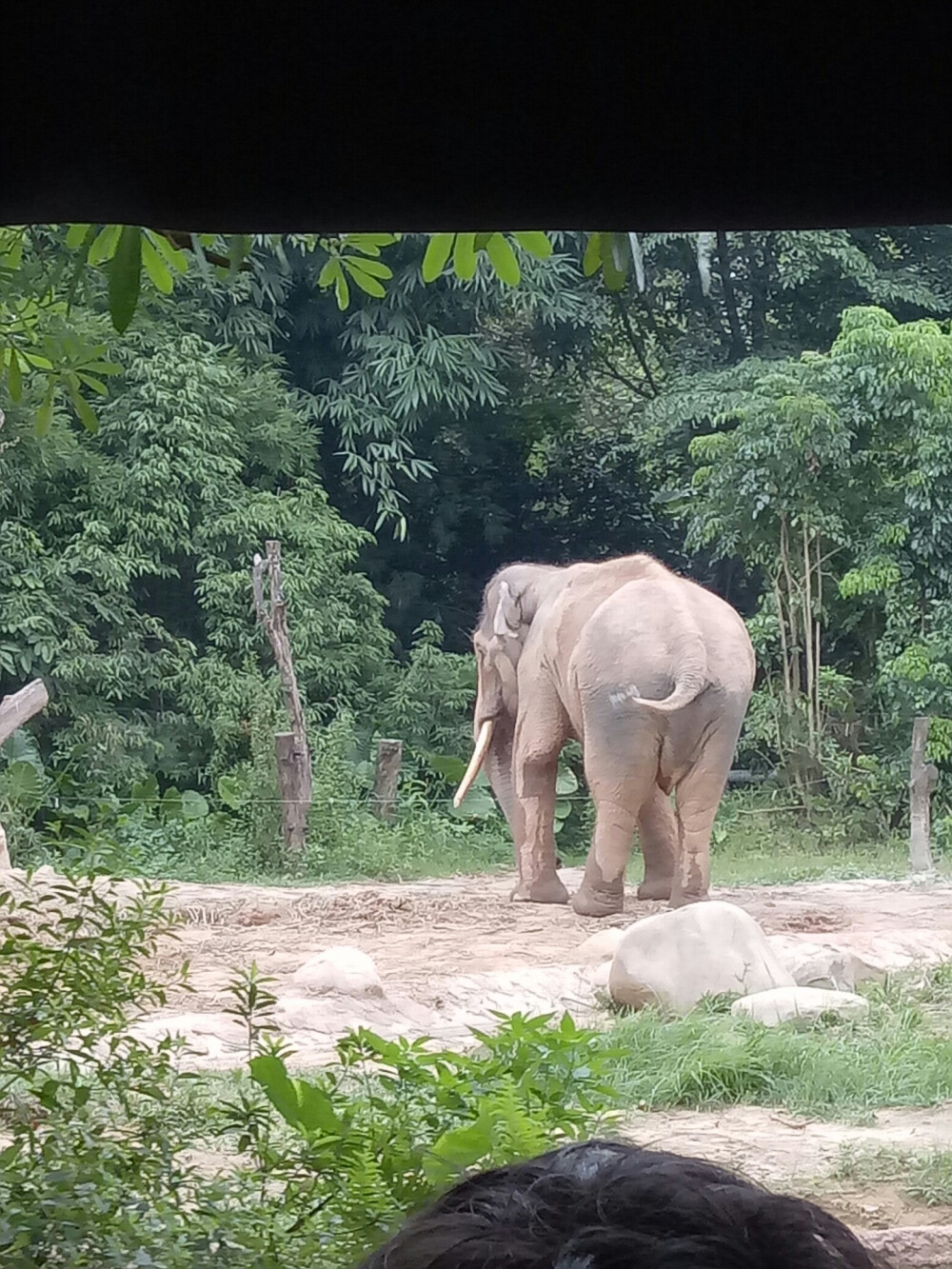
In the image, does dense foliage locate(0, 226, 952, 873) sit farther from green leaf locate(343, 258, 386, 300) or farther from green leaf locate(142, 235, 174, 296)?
green leaf locate(142, 235, 174, 296)

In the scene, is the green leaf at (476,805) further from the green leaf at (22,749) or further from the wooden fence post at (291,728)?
the green leaf at (22,749)

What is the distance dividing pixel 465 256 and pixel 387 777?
1.96 meters

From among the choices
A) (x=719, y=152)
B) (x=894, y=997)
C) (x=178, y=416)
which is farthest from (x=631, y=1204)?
(x=178, y=416)

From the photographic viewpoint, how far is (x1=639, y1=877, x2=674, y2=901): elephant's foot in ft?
9.10

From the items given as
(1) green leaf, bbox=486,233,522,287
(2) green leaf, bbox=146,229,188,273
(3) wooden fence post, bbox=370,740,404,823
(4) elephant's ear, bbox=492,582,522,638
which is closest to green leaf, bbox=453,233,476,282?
(1) green leaf, bbox=486,233,522,287

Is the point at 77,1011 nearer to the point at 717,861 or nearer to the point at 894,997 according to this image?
the point at 894,997

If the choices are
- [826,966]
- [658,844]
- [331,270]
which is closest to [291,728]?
[658,844]

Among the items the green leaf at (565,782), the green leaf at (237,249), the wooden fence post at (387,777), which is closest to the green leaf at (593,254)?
the green leaf at (237,249)

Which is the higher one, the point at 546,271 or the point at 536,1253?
the point at 546,271

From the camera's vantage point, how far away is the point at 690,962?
2.16 meters

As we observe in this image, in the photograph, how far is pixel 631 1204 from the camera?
0.27m

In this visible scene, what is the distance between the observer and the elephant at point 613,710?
280 centimetres

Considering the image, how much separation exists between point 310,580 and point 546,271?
0.68 m

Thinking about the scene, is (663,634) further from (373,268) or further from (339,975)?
(373,268)
